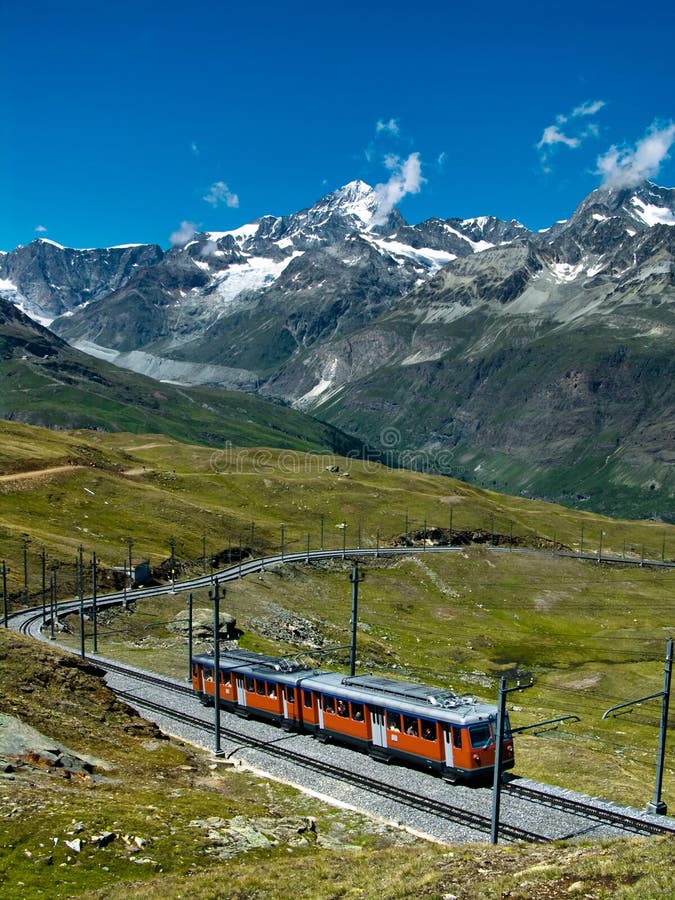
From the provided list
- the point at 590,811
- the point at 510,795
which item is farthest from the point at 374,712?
the point at 590,811

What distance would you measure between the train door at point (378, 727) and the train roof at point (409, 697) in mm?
638

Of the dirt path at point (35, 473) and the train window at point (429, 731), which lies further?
the dirt path at point (35, 473)

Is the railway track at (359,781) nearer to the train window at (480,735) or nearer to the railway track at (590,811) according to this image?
the railway track at (590,811)

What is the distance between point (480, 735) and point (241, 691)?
22528 mm

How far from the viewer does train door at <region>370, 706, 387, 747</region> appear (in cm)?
4778

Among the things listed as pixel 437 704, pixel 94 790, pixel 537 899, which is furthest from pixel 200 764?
pixel 537 899

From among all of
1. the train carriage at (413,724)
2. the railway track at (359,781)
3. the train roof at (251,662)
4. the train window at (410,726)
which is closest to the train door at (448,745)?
the train carriage at (413,724)

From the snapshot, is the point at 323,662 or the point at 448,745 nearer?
the point at 448,745

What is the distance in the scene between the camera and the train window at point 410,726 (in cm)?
4566

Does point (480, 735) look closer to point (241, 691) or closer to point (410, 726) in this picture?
point (410, 726)

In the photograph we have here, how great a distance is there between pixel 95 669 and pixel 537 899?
43.2 meters

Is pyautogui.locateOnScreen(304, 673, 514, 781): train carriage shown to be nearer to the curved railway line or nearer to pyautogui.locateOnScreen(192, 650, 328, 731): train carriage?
pyautogui.locateOnScreen(192, 650, 328, 731): train carriage

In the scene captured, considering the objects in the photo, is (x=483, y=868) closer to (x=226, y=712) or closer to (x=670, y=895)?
(x=670, y=895)

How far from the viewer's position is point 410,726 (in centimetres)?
4600
